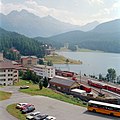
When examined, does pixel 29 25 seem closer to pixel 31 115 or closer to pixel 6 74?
pixel 6 74

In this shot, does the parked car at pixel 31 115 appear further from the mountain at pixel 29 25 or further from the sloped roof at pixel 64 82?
the mountain at pixel 29 25

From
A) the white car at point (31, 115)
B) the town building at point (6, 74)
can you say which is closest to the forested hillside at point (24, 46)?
the town building at point (6, 74)

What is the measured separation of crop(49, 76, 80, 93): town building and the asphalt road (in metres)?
1.46

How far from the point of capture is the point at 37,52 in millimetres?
15148

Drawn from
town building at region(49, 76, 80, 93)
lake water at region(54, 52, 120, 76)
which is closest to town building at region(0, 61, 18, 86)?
town building at region(49, 76, 80, 93)

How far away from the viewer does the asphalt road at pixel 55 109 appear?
2.96m

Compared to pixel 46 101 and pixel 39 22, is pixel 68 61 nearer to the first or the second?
pixel 46 101

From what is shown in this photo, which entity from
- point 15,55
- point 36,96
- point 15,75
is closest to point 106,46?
point 15,55

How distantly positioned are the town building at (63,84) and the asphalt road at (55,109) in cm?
146

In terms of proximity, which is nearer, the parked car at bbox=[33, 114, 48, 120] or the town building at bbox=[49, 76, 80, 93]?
the parked car at bbox=[33, 114, 48, 120]

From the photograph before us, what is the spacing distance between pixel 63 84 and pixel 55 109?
2222 millimetres

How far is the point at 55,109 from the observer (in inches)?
128

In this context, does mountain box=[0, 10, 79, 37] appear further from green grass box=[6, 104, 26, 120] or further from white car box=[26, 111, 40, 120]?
white car box=[26, 111, 40, 120]

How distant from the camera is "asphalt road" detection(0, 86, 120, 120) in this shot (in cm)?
296
